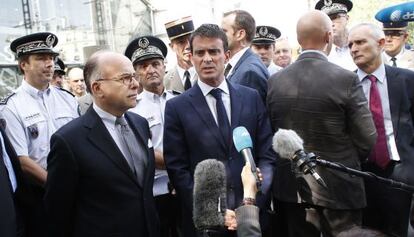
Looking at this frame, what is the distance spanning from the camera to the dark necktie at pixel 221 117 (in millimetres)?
3192

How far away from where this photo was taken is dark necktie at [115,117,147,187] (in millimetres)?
3066

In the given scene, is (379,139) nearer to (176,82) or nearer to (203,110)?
(203,110)

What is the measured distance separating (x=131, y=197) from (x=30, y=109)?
5.00 feet

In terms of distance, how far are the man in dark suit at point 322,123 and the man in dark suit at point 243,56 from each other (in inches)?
15.5

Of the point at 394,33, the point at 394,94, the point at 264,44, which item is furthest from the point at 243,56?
the point at 394,33

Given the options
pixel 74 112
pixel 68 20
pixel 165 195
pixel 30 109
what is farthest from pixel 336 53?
pixel 68 20

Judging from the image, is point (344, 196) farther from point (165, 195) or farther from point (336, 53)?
point (336, 53)

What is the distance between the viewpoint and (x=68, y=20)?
45.7ft

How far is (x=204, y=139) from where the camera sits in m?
3.17

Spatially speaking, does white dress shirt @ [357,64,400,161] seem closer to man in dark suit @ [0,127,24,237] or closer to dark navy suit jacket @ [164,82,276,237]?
dark navy suit jacket @ [164,82,276,237]

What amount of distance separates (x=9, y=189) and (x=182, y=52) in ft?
8.53

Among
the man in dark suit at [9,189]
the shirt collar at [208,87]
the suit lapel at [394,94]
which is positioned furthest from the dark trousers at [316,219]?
the man in dark suit at [9,189]

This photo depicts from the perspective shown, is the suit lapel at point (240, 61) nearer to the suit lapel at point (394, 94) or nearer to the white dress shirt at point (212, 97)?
the white dress shirt at point (212, 97)

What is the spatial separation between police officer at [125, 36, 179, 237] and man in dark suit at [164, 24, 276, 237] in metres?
0.77
